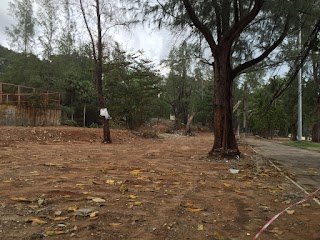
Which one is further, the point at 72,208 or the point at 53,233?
the point at 72,208

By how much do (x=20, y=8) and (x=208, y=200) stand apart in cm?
3196

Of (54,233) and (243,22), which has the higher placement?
(243,22)

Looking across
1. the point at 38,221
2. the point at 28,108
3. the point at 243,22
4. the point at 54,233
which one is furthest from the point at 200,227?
the point at 28,108

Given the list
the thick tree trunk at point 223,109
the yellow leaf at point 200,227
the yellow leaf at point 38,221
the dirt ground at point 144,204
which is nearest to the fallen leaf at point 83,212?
the dirt ground at point 144,204

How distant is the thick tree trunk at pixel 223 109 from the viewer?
10.4 meters

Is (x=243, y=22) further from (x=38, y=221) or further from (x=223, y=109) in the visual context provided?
(x=38, y=221)

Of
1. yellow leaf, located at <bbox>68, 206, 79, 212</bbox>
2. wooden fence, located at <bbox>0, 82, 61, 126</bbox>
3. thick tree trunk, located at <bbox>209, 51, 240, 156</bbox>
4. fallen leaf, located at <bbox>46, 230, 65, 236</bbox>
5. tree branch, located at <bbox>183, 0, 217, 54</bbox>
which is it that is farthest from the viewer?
wooden fence, located at <bbox>0, 82, 61, 126</bbox>

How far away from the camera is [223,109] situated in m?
10.4

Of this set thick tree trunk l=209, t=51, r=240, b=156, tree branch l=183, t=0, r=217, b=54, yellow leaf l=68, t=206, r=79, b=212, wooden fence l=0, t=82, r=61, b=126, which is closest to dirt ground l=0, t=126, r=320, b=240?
yellow leaf l=68, t=206, r=79, b=212

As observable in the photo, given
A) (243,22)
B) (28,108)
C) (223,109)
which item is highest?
(243,22)

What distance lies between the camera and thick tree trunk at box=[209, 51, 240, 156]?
408 inches

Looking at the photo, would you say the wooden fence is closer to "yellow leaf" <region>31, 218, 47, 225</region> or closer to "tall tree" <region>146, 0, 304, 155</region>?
"tall tree" <region>146, 0, 304, 155</region>

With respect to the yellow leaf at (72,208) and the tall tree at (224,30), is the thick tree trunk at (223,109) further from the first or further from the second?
the yellow leaf at (72,208)

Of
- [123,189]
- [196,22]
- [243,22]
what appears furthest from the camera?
[196,22]
